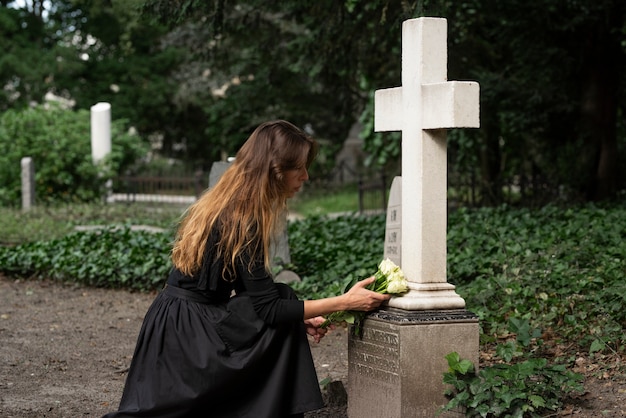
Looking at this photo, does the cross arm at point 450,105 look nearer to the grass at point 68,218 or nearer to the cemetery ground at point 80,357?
the cemetery ground at point 80,357

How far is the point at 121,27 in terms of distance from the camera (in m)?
29.0

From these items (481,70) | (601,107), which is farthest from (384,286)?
(601,107)

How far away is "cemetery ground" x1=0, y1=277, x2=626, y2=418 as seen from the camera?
5.02m

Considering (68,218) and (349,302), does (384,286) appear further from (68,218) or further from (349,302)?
(68,218)

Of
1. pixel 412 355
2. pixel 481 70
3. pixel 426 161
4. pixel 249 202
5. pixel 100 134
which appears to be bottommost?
pixel 412 355

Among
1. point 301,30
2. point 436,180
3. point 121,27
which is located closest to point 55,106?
point 301,30

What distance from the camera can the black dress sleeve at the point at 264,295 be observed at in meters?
3.73

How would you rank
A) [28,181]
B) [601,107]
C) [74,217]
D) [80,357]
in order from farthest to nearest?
[28,181] < [74,217] < [601,107] < [80,357]

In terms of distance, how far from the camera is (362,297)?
166 inches

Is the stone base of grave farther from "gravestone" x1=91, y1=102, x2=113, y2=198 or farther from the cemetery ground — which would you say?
"gravestone" x1=91, y1=102, x2=113, y2=198

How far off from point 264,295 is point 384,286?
779 mm

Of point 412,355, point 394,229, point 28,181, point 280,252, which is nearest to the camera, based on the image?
point 412,355

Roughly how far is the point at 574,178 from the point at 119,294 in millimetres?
7609

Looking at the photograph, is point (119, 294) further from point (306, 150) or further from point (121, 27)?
point (121, 27)
